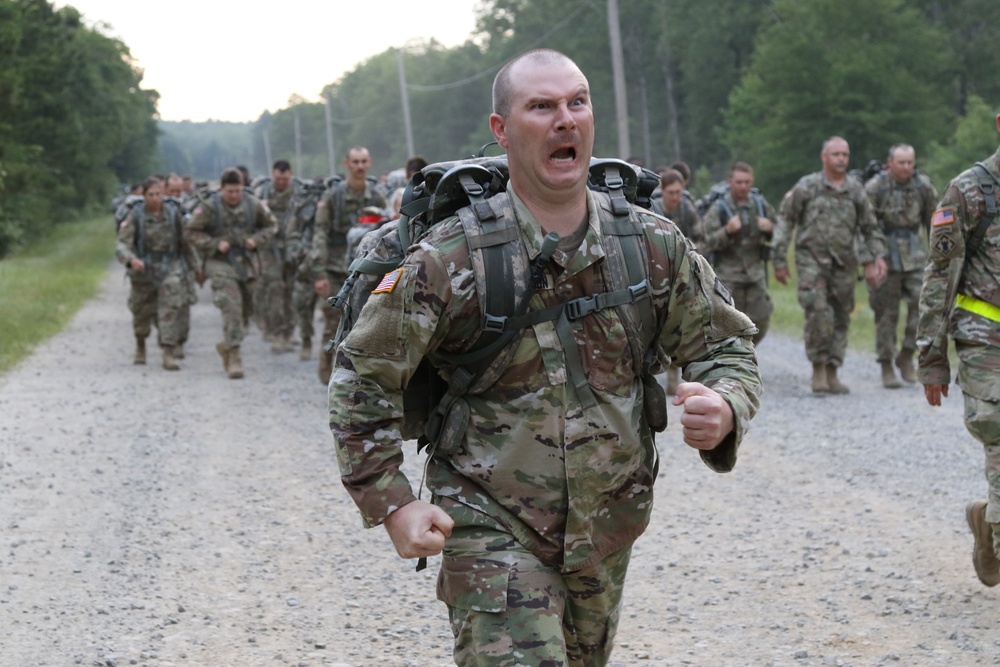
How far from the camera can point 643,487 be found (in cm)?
370

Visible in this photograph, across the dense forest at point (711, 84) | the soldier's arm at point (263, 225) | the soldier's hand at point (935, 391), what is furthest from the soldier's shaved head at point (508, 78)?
the dense forest at point (711, 84)

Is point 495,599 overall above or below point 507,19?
below

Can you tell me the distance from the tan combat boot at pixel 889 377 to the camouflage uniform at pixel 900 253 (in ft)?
0.20

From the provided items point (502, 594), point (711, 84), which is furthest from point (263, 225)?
point (711, 84)

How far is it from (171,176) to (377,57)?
131090 millimetres

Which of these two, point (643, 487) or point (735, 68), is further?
point (735, 68)

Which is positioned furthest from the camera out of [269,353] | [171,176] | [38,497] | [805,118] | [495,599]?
[805,118]

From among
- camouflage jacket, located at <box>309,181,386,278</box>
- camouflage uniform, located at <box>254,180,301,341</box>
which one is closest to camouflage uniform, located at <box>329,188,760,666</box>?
camouflage jacket, located at <box>309,181,386,278</box>

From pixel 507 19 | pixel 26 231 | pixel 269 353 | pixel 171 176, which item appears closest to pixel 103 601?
pixel 269 353

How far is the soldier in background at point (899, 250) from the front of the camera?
13.4 metres

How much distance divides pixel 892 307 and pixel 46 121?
106 ft

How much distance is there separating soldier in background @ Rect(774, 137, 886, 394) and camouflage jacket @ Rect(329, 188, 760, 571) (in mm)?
9633

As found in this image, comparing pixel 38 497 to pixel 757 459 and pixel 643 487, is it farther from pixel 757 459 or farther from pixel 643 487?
pixel 643 487

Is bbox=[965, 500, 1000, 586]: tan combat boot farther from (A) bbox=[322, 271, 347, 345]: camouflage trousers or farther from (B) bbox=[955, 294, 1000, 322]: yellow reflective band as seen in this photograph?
(A) bbox=[322, 271, 347, 345]: camouflage trousers
